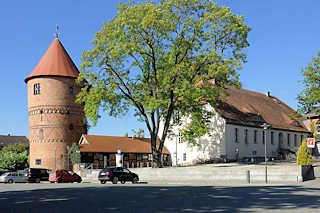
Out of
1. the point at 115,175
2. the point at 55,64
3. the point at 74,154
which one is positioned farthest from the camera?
the point at 55,64

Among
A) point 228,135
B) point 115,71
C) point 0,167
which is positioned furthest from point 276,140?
point 0,167

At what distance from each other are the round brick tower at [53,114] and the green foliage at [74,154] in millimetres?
2338

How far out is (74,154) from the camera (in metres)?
53.8

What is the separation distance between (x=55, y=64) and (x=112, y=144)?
15.3m

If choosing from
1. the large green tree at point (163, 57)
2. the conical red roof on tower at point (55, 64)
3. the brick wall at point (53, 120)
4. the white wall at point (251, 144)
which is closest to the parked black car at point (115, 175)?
the large green tree at point (163, 57)

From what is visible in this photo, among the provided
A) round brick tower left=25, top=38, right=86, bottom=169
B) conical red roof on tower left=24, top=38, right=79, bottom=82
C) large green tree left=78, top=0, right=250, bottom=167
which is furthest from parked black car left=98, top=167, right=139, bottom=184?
conical red roof on tower left=24, top=38, right=79, bottom=82

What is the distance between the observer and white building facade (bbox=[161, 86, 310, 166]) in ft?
173

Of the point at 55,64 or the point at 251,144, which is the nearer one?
the point at 251,144

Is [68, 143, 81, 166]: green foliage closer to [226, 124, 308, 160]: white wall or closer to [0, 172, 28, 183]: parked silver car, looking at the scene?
[0, 172, 28, 183]: parked silver car

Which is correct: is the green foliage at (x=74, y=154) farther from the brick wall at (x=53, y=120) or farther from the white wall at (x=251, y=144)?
the white wall at (x=251, y=144)

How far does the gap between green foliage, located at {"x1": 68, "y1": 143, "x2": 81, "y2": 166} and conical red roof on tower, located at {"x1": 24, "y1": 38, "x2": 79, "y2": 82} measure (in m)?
11.9

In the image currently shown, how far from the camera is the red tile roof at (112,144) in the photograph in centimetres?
5560

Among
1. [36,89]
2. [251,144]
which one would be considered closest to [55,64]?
[36,89]

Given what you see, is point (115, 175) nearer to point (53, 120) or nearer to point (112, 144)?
point (112, 144)
